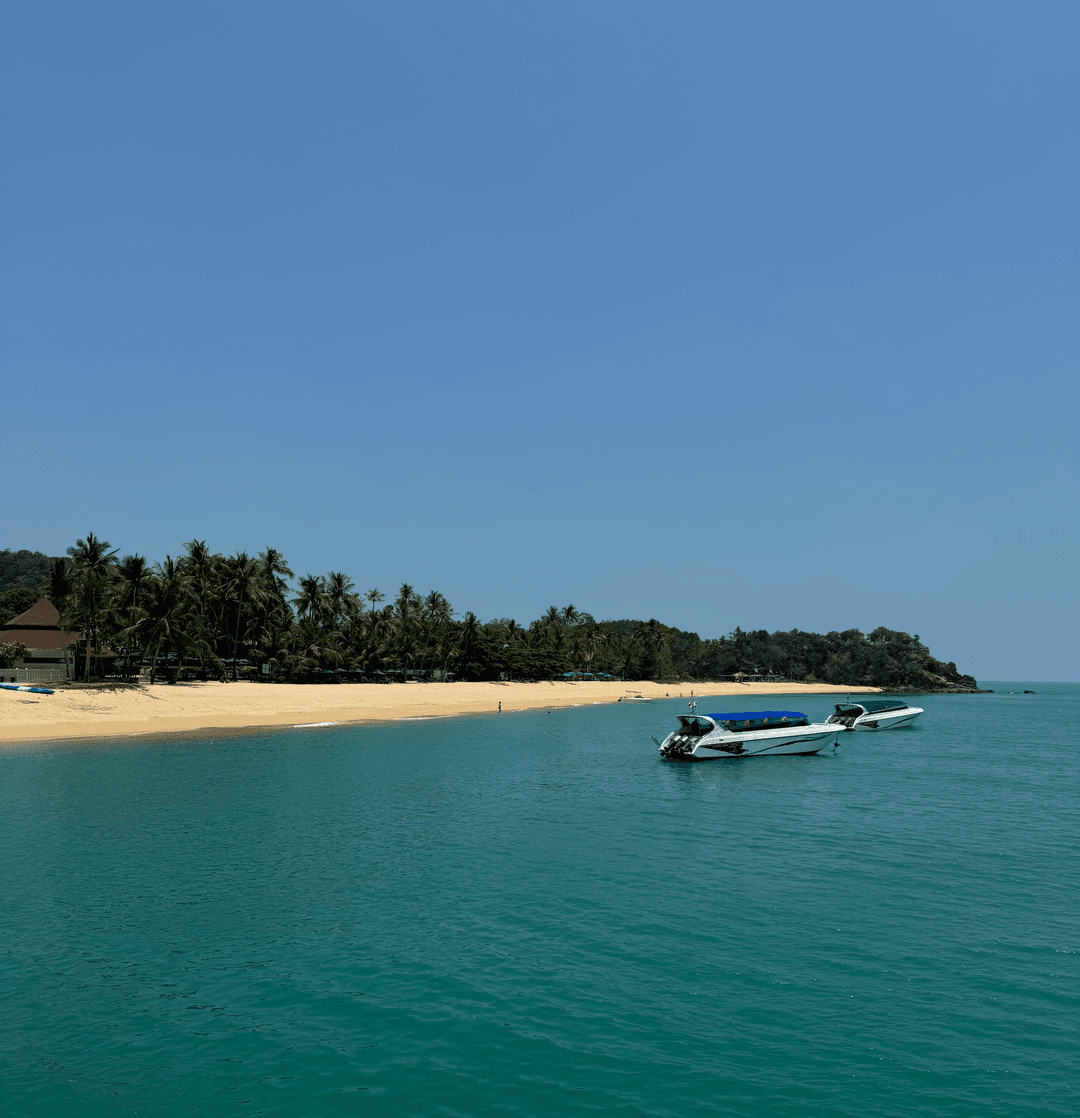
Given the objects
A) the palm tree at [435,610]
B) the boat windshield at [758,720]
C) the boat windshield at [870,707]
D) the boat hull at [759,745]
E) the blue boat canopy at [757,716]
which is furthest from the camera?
the palm tree at [435,610]

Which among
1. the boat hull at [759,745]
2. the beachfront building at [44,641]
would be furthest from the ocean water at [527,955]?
the beachfront building at [44,641]

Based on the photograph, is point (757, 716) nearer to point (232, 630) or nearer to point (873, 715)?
point (873, 715)

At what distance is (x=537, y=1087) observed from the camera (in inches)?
581

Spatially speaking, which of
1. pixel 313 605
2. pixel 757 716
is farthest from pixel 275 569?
pixel 757 716

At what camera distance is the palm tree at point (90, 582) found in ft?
303

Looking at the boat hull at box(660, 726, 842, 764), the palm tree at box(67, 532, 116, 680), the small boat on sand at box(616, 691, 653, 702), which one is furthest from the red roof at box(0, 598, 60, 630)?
the small boat on sand at box(616, 691, 653, 702)

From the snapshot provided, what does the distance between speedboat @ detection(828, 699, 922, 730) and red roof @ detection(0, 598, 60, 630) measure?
109264mm

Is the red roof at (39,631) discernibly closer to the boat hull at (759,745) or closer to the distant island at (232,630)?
the distant island at (232,630)

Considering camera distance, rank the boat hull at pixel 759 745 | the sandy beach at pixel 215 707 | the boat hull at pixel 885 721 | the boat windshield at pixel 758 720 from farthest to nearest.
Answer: the boat hull at pixel 885 721
the sandy beach at pixel 215 707
the boat windshield at pixel 758 720
the boat hull at pixel 759 745

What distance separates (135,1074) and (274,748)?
51.0 m

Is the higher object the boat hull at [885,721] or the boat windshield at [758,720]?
the boat windshield at [758,720]

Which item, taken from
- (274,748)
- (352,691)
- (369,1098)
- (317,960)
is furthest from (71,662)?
(369,1098)

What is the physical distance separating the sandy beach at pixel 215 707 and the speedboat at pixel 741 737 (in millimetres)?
42994

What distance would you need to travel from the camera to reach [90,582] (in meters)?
92.6
